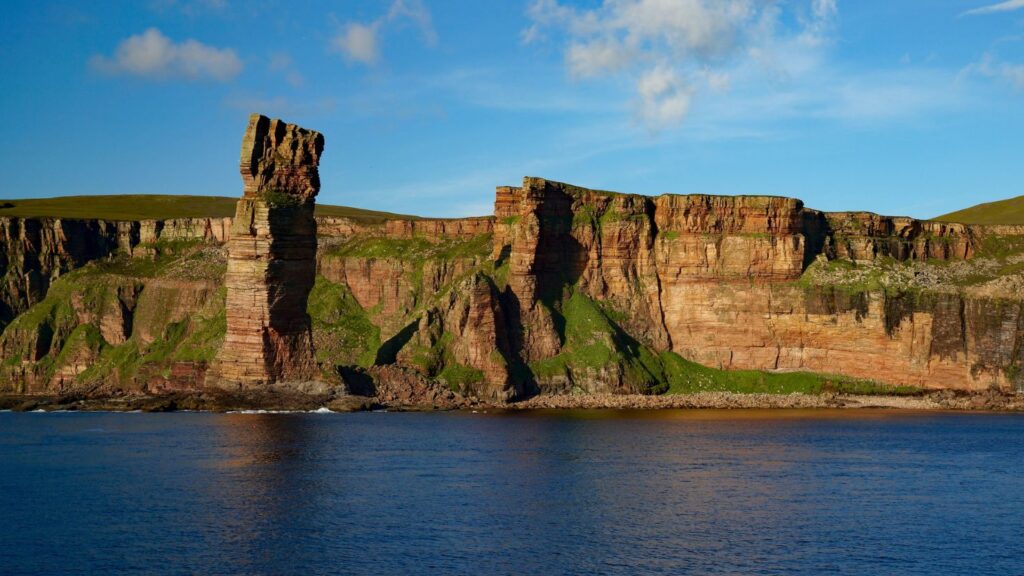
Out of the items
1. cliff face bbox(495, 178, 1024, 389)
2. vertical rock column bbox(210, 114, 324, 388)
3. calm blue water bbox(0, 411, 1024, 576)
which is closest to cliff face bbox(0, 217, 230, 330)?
vertical rock column bbox(210, 114, 324, 388)

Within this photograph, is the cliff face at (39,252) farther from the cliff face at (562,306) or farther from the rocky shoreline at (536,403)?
the rocky shoreline at (536,403)

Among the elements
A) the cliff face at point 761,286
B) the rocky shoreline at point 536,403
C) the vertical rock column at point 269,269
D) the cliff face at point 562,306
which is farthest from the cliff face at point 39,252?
the cliff face at point 761,286

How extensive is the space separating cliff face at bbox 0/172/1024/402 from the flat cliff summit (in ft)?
0.79

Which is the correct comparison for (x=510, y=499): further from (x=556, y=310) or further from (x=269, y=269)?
(x=556, y=310)

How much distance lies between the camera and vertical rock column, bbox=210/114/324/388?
141 m

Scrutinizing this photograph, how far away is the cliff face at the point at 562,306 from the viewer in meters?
145

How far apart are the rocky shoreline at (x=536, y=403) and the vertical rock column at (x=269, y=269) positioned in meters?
2.99

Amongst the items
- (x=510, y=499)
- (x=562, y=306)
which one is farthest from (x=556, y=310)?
(x=510, y=499)

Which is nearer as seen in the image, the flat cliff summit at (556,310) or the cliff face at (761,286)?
the flat cliff summit at (556,310)

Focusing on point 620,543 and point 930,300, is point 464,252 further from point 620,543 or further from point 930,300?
point 620,543

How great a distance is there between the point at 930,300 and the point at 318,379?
71.4 m

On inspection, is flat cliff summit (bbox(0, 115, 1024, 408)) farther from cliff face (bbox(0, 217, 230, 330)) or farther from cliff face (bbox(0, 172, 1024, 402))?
cliff face (bbox(0, 217, 230, 330))

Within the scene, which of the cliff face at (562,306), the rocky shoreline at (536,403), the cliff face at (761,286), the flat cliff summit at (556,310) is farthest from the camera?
the cliff face at (761,286)

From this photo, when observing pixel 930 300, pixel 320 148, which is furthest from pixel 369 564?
pixel 930 300
